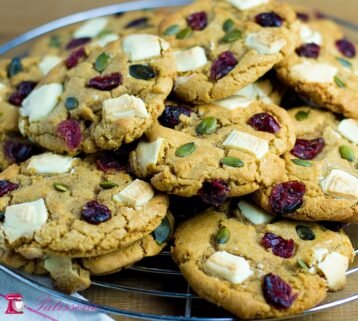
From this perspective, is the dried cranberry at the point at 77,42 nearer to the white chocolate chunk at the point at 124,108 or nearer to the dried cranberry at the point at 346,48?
the white chocolate chunk at the point at 124,108

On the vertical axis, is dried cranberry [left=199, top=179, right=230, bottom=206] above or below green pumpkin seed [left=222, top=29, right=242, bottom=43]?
below

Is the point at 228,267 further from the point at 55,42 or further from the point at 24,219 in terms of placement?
the point at 55,42

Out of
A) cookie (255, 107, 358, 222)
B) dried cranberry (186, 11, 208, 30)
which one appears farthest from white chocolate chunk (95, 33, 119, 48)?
cookie (255, 107, 358, 222)

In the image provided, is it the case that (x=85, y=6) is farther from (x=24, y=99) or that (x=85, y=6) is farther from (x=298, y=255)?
(x=298, y=255)

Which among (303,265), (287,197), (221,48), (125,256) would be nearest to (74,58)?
(221,48)

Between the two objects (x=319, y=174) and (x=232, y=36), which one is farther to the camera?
(x=232, y=36)

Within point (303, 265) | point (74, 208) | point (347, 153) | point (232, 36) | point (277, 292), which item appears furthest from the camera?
point (232, 36)

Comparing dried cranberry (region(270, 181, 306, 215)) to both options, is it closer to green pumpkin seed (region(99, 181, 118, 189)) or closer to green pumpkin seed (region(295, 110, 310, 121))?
green pumpkin seed (region(295, 110, 310, 121))
